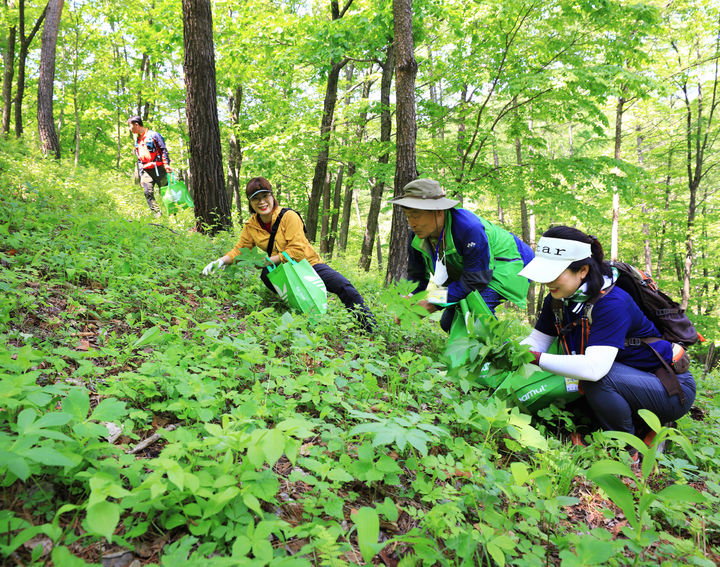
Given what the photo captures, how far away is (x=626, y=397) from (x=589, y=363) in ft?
1.44

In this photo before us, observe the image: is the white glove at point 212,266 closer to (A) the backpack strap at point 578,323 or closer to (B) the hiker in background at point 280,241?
(B) the hiker in background at point 280,241

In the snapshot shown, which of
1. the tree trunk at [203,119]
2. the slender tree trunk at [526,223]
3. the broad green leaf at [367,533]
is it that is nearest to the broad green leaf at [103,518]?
the broad green leaf at [367,533]

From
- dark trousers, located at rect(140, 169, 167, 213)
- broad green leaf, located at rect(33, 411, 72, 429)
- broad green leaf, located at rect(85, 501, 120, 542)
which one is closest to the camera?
broad green leaf, located at rect(85, 501, 120, 542)

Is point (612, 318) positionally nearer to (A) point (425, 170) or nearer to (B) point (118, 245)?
(B) point (118, 245)

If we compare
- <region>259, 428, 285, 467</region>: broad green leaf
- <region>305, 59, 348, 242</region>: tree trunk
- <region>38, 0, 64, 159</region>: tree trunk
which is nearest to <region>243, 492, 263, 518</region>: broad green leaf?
<region>259, 428, 285, 467</region>: broad green leaf

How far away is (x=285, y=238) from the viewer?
436cm

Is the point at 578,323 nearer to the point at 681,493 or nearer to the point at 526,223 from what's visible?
the point at 681,493

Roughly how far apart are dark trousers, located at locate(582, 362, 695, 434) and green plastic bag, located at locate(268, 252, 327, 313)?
7.97 feet

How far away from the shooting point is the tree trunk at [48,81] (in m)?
10.2

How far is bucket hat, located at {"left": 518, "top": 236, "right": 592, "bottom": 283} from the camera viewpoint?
265 cm

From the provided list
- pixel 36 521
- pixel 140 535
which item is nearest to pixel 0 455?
pixel 36 521

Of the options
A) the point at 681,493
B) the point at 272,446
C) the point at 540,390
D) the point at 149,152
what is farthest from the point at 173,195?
the point at 681,493

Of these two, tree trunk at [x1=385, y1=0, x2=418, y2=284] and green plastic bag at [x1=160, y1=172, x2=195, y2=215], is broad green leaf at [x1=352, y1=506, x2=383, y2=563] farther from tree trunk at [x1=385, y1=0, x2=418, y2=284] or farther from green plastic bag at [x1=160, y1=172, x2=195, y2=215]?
green plastic bag at [x1=160, y1=172, x2=195, y2=215]

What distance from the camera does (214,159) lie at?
→ 6.67m
